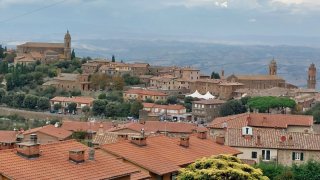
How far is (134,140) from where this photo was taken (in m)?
20.8

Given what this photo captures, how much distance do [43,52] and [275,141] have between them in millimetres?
85791

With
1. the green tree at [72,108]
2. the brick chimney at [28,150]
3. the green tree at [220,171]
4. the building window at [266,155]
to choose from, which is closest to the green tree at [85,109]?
the green tree at [72,108]

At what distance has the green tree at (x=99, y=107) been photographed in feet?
230

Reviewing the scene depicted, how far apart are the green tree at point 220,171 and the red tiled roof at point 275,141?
10.2m

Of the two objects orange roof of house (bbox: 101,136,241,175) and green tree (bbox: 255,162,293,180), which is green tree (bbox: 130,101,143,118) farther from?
orange roof of house (bbox: 101,136,241,175)

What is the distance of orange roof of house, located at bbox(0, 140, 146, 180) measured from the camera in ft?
50.0

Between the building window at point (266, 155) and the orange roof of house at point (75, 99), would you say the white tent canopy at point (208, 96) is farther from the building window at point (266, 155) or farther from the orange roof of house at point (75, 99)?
the building window at point (266, 155)

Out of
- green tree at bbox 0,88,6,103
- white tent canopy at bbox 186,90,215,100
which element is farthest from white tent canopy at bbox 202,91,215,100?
green tree at bbox 0,88,6,103

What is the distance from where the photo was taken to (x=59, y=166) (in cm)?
1611

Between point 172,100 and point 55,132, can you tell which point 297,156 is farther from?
point 172,100

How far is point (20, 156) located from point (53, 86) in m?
69.7

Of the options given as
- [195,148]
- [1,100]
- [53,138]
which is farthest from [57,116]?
[195,148]

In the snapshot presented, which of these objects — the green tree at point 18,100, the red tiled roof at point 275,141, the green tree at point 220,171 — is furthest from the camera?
the green tree at point 18,100

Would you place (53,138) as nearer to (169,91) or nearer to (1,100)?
(1,100)
